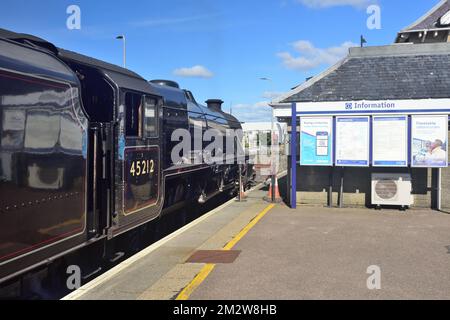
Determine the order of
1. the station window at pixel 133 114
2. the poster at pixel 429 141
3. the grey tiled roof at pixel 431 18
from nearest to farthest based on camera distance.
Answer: the station window at pixel 133 114 < the poster at pixel 429 141 < the grey tiled roof at pixel 431 18

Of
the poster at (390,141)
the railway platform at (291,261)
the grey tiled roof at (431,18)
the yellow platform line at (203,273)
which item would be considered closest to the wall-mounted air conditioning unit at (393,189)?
the poster at (390,141)

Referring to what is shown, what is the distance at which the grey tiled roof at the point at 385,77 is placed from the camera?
10.8 m

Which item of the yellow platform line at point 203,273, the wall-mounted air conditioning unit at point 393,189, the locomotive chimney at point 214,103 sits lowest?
the yellow platform line at point 203,273

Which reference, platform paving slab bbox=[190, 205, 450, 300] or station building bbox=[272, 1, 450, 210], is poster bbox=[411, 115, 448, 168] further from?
platform paving slab bbox=[190, 205, 450, 300]

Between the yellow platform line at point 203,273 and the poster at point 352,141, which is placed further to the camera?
the poster at point 352,141

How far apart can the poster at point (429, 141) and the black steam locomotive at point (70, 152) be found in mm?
5717

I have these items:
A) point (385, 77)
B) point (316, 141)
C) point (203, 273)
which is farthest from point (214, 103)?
point (203, 273)

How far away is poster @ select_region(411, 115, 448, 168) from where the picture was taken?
10008 millimetres

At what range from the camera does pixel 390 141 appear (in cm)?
1032

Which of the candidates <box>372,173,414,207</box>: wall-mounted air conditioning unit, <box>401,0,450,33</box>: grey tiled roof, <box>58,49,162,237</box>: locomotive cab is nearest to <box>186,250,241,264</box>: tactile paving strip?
<box>58,49,162,237</box>: locomotive cab

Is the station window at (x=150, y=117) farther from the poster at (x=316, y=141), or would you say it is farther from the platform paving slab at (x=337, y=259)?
the poster at (x=316, y=141)

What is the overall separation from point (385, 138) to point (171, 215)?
5360mm

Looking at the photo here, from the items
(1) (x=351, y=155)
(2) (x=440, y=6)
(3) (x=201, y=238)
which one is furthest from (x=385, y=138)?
(2) (x=440, y=6)

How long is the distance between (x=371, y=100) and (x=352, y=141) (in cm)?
108
